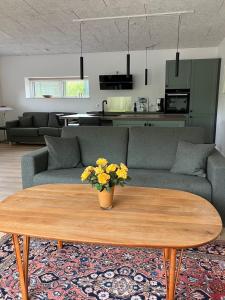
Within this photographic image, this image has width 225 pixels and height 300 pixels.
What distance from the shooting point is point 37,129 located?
22.2 feet

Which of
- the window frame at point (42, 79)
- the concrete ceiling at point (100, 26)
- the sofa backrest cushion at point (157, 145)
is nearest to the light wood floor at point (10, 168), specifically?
the sofa backrest cushion at point (157, 145)

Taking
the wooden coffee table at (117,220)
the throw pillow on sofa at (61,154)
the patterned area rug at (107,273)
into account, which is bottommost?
the patterned area rug at (107,273)

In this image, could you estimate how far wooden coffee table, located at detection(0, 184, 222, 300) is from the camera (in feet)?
4.30

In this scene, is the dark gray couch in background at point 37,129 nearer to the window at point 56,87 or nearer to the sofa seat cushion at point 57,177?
the window at point 56,87

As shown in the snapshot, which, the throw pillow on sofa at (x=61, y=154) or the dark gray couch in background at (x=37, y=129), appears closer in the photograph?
the throw pillow on sofa at (x=61, y=154)

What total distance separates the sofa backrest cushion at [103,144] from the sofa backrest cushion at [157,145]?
0.11m

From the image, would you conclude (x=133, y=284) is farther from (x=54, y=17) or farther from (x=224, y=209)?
(x=54, y=17)

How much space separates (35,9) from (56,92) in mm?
4009

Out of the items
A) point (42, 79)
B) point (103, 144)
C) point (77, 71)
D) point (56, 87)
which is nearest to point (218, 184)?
point (103, 144)

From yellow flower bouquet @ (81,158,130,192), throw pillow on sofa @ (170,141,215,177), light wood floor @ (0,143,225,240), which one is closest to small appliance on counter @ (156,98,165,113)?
light wood floor @ (0,143,225,240)

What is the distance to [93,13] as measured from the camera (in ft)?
12.5

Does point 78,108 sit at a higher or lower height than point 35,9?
lower

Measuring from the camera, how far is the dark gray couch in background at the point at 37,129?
671 cm

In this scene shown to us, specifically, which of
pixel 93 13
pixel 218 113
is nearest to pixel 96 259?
pixel 93 13
